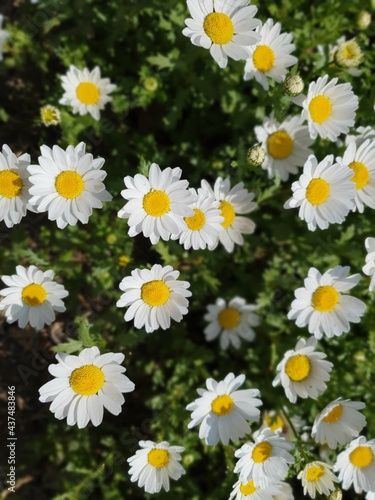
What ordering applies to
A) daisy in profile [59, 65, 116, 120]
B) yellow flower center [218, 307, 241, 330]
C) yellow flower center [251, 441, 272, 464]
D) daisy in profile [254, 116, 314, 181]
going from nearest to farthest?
yellow flower center [251, 441, 272, 464]
daisy in profile [254, 116, 314, 181]
daisy in profile [59, 65, 116, 120]
yellow flower center [218, 307, 241, 330]

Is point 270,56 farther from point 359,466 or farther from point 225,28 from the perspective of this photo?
point 359,466

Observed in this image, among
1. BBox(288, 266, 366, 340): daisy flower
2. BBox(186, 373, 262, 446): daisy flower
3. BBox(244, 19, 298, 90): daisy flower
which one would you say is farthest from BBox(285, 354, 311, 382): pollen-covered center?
BBox(244, 19, 298, 90): daisy flower

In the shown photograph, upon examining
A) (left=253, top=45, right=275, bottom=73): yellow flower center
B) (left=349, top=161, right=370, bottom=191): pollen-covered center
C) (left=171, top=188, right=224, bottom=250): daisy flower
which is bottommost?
(left=171, top=188, right=224, bottom=250): daisy flower

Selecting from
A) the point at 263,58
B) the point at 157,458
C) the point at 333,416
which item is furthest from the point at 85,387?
the point at 263,58

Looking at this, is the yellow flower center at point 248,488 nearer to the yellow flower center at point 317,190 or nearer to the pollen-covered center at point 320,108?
the yellow flower center at point 317,190

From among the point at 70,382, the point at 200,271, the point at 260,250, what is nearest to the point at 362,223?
the point at 260,250

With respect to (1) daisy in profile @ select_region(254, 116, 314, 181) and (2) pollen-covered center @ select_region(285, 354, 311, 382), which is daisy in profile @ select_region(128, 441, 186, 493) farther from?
(1) daisy in profile @ select_region(254, 116, 314, 181)

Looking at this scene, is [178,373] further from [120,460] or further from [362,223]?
[362,223]
